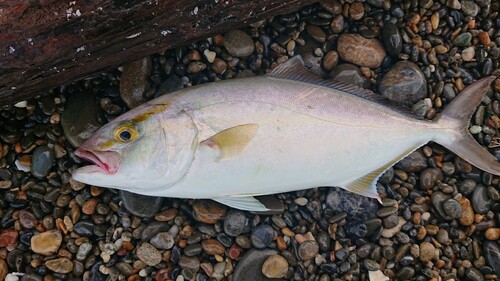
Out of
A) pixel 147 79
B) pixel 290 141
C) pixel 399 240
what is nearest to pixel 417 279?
pixel 399 240

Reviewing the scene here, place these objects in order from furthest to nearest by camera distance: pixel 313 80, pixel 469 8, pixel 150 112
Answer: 1. pixel 469 8
2. pixel 313 80
3. pixel 150 112

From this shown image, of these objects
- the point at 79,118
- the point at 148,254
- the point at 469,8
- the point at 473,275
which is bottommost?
the point at 473,275

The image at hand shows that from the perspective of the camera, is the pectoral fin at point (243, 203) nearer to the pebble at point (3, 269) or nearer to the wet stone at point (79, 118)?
the wet stone at point (79, 118)

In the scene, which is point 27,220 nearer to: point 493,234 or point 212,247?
point 212,247

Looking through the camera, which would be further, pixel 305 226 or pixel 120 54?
pixel 305 226

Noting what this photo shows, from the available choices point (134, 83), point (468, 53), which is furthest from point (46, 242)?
point (468, 53)

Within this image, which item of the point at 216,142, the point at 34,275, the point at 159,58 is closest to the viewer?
the point at 216,142

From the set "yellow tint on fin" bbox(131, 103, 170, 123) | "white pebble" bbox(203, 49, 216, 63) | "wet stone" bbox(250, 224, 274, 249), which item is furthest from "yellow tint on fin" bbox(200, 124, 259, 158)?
"white pebble" bbox(203, 49, 216, 63)

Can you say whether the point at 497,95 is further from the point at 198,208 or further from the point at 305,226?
the point at 198,208
